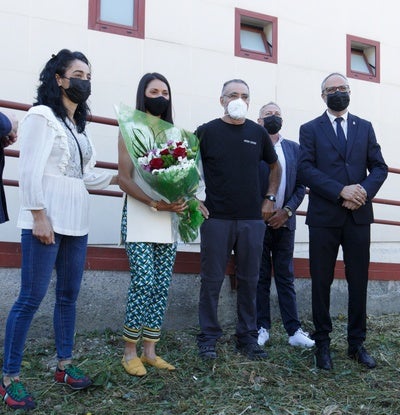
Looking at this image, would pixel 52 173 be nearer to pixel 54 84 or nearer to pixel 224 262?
pixel 54 84

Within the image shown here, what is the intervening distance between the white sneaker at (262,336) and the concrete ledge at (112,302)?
440 millimetres

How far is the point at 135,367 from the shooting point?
11.2ft

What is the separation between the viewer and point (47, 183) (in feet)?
9.78

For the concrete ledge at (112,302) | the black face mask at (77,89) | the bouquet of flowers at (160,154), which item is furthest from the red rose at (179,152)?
the concrete ledge at (112,302)

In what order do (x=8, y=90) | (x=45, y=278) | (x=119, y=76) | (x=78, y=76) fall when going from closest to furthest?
(x=45, y=278)
(x=78, y=76)
(x=8, y=90)
(x=119, y=76)

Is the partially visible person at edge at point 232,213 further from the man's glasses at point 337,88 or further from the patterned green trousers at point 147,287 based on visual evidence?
the man's glasses at point 337,88

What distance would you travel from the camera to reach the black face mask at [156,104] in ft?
11.5

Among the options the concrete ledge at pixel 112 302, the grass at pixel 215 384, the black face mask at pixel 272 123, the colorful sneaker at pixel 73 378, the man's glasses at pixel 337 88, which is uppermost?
the man's glasses at pixel 337 88

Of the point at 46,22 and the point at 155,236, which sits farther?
the point at 46,22

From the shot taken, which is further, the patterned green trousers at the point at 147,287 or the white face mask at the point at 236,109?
the white face mask at the point at 236,109

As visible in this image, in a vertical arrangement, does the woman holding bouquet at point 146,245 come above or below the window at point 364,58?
below

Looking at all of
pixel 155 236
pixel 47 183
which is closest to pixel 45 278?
pixel 47 183

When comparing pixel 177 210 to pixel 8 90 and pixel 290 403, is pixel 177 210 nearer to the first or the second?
pixel 290 403

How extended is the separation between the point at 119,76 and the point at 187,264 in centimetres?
278
